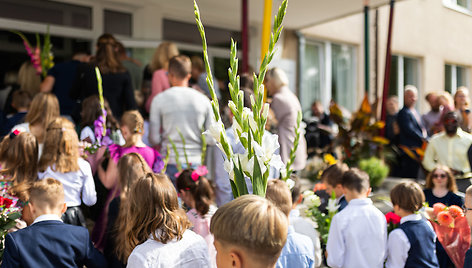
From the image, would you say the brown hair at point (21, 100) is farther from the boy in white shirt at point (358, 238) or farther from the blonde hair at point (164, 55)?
the boy in white shirt at point (358, 238)

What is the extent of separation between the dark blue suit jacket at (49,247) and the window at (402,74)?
12258 millimetres

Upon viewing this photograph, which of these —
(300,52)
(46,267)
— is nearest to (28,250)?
(46,267)

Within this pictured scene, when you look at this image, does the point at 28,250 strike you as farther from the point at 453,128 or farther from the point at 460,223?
the point at 453,128

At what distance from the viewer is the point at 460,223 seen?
3221 mm

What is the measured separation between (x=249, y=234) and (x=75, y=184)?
8.27 ft

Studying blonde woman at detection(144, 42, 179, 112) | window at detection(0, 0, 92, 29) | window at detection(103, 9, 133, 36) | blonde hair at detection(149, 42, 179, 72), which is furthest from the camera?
window at detection(103, 9, 133, 36)

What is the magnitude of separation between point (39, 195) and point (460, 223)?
8.19ft

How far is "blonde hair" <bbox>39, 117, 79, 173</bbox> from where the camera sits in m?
3.72

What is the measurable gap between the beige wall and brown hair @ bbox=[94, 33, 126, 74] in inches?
297

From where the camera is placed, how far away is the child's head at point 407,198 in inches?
146

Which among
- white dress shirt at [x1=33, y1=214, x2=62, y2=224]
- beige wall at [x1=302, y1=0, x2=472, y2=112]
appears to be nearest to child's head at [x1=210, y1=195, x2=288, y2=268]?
white dress shirt at [x1=33, y1=214, x2=62, y2=224]

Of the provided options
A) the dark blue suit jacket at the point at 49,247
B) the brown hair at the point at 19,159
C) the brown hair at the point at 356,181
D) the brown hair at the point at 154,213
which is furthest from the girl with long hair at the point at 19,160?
the brown hair at the point at 356,181

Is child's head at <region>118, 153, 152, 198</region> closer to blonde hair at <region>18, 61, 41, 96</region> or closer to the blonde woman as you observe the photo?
the blonde woman

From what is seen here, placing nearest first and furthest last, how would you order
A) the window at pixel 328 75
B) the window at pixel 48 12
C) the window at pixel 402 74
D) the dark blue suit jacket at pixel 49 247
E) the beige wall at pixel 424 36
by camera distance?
the dark blue suit jacket at pixel 49 247, the window at pixel 48 12, the window at pixel 328 75, the beige wall at pixel 424 36, the window at pixel 402 74
